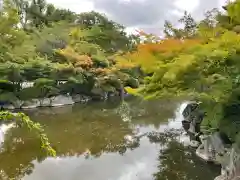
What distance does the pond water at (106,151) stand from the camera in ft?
30.7

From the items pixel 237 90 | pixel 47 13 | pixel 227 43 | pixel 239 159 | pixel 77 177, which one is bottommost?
pixel 77 177

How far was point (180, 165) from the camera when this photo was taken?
9.67m

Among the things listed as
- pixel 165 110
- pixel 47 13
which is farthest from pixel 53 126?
pixel 47 13

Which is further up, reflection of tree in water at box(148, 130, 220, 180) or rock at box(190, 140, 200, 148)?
rock at box(190, 140, 200, 148)

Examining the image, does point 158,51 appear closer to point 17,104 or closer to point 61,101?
point 17,104

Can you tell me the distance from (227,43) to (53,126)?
1115 cm

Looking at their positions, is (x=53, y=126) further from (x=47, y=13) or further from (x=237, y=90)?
(x=47, y=13)

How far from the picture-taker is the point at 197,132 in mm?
13156

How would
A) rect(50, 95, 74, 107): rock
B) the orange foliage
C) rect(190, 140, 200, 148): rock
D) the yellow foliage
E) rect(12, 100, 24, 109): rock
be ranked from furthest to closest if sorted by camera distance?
the yellow foliage < rect(50, 95, 74, 107): rock < rect(12, 100, 24, 109): rock < rect(190, 140, 200, 148): rock < the orange foliage

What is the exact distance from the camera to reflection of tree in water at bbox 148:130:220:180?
8859 mm

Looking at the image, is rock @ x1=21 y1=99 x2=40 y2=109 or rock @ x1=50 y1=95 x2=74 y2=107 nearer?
rock @ x1=21 y1=99 x2=40 y2=109

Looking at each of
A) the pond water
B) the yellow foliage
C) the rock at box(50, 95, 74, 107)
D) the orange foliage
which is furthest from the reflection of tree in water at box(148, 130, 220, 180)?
the yellow foliage

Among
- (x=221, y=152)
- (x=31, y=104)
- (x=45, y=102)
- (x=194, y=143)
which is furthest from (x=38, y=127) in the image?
(x=45, y=102)

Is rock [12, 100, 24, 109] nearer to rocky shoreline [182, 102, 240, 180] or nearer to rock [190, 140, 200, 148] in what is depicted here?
rocky shoreline [182, 102, 240, 180]
